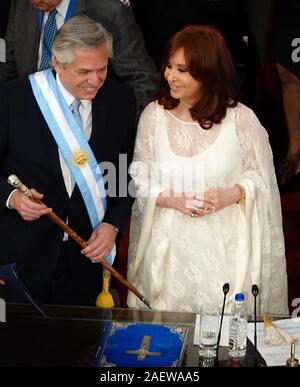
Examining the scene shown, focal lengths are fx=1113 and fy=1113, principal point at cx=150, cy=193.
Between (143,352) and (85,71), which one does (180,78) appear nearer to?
(85,71)

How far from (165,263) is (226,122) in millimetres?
665

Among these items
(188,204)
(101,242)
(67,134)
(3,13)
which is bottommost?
(101,242)

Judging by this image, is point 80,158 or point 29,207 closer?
point 29,207

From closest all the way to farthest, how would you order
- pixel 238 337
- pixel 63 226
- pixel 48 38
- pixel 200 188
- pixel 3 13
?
pixel 238 337 → pixel 63 226 → pixel 200 188 → pixel 48 38 → pixel 3 13

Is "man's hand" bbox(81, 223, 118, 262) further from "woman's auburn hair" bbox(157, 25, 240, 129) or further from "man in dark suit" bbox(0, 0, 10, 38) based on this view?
"man in dark suit" bbox(0, 0, 10, 38)

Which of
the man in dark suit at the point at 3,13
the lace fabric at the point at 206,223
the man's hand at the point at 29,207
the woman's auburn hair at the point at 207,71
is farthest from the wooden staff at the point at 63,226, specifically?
the man in dark suit at the point at 3,13

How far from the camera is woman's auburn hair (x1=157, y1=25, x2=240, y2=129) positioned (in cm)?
440

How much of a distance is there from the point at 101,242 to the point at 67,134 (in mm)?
456

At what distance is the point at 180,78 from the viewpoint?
4.43 m

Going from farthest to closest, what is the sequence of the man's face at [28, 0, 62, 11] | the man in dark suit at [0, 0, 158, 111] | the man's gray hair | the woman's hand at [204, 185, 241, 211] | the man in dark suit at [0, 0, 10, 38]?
the man in dark suit at [0, 0, 10, 38] < the man in dark suit at [0, 0, 158, 111] < the man's face at [28, 0, 62, 11] < the woman's hand at [204, 185, 241, 211] < the man's gray hair

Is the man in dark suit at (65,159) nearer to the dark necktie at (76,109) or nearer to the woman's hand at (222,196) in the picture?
the dark necktie at (76,109)

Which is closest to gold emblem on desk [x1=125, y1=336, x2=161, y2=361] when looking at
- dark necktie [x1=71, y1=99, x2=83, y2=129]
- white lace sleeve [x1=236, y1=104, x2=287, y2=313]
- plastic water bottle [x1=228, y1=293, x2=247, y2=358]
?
plastic water bottle [x1=228, y1=293, x2=247, y2=358]

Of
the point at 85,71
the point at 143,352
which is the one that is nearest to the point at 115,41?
the point at 85,71
